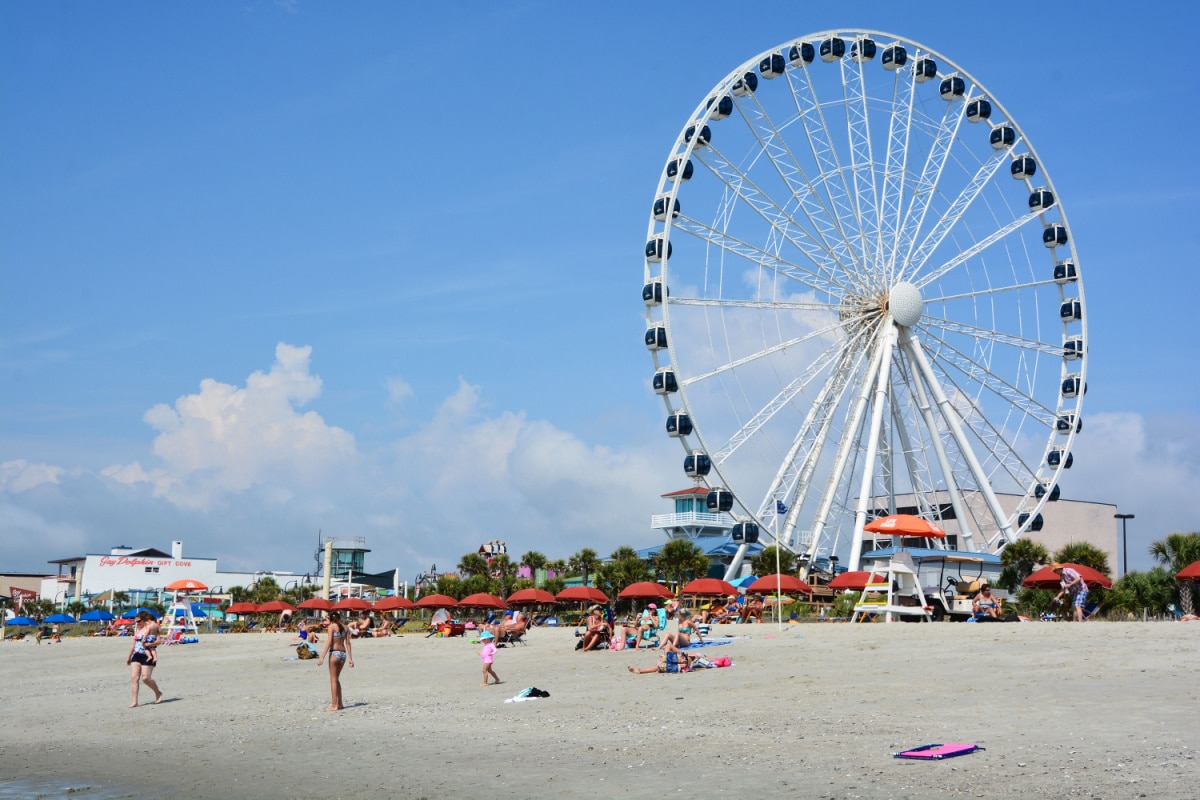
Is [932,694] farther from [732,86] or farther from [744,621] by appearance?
[732,86]

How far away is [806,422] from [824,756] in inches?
1204

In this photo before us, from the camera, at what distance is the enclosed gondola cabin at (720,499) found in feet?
133

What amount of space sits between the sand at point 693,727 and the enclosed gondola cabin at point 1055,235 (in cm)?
2897

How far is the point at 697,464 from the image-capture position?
4025cm

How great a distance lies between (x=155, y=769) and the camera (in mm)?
13977

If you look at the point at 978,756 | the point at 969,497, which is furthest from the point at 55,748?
the point at 969,497

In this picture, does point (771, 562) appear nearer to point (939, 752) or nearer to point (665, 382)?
point (665, 382)

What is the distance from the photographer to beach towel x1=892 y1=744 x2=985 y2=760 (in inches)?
430

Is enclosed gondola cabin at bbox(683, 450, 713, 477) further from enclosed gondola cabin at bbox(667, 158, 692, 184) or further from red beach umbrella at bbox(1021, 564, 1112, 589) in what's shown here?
red beach umbrella at bbox(1021, 564, 1112, 589)

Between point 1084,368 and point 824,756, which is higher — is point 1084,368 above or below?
above

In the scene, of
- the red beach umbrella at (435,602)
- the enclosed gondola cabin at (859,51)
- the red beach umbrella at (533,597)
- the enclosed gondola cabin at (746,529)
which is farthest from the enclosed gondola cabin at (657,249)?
the red beach umbrella at (435,602)

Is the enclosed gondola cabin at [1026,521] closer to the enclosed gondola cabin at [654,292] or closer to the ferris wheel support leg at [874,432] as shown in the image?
the ferris wheel support leg at [874,432]

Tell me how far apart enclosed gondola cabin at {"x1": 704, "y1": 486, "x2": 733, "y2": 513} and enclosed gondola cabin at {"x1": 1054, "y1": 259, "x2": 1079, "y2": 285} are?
18.4 meters

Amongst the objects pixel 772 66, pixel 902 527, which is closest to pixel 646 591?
pixel 902 527
